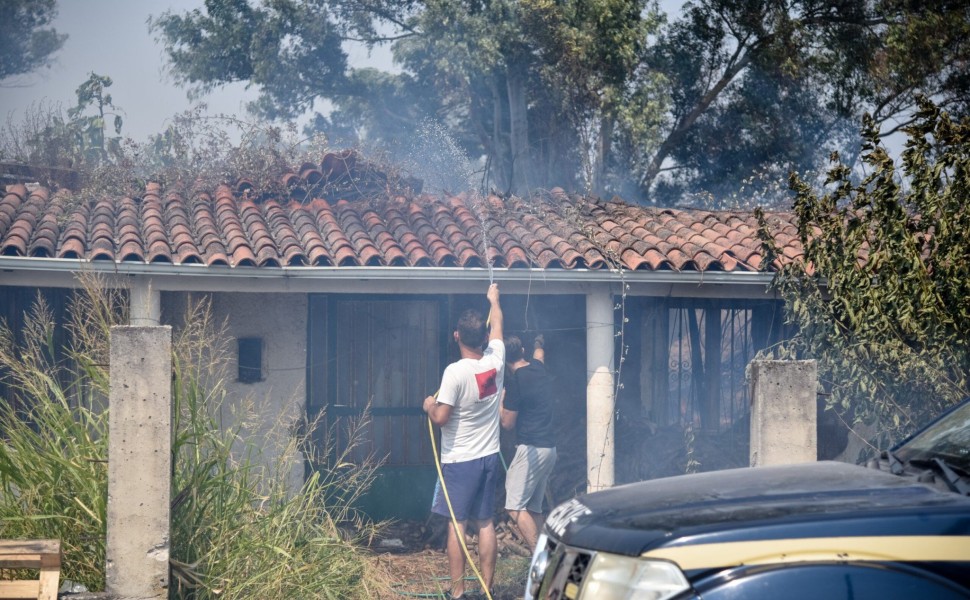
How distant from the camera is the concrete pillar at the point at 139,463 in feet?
17.0

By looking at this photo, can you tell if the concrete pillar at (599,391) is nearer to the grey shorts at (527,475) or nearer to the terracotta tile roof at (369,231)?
the terracotta tile roof at (369,231)

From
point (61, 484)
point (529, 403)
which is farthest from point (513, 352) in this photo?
point (61, 484)

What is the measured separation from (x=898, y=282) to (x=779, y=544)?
336cm

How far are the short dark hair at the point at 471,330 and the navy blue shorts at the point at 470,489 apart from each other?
2.60 ft

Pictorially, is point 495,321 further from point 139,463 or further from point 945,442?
point 945,442

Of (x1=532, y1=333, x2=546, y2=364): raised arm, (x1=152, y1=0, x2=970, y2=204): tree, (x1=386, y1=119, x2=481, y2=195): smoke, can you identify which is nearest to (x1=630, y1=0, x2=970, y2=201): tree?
(x1=152, y1=0, x2=970, y2=204): tree

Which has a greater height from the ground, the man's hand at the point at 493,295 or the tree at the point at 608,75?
the tree at the point at 608,75

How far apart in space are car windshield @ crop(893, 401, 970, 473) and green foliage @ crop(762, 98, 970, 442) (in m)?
1.85

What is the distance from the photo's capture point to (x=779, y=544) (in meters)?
2.74

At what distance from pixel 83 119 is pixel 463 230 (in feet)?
54.5

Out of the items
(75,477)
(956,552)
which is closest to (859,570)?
(956,552)

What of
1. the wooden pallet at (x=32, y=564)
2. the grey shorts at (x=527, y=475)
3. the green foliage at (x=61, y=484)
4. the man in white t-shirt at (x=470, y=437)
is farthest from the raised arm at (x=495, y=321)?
the wooden pallet at (x=32, y=564)

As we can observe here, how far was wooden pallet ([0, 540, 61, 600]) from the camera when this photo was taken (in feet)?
15.9

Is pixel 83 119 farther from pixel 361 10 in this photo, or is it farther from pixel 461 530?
pixel 461 530
